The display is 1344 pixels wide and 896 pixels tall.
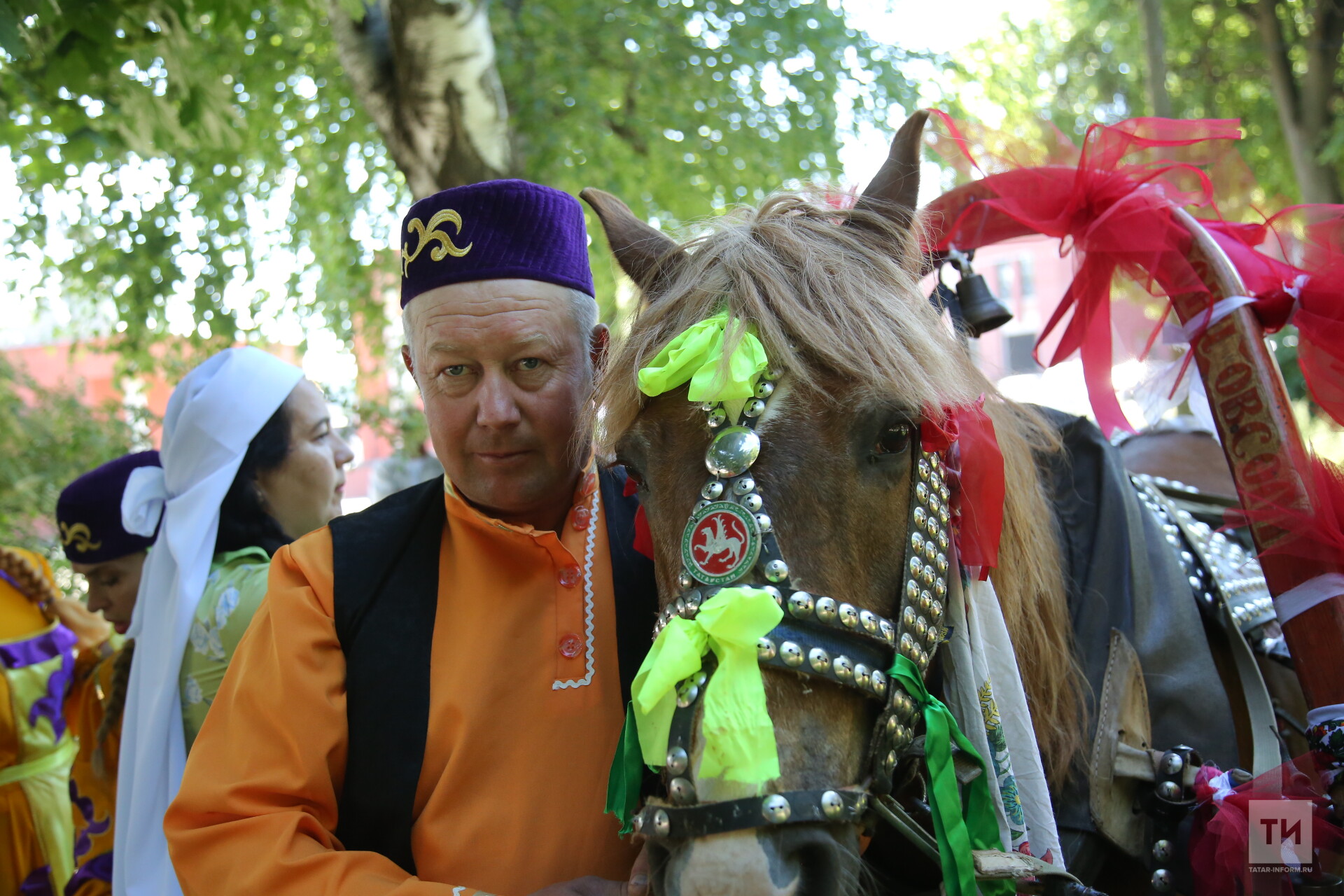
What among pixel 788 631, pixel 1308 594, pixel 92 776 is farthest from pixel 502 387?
pixel 92 776

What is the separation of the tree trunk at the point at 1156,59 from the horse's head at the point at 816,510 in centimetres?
627

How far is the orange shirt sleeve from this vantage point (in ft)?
5.50

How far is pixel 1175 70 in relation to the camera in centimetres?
1148

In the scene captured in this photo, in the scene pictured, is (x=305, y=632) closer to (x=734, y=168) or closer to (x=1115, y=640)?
(x=1115, y=640)

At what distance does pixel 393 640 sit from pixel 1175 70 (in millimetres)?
12697

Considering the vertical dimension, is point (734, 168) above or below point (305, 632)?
above

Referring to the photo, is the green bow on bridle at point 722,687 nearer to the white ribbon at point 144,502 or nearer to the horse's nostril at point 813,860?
the horse's nostril at point 813,860

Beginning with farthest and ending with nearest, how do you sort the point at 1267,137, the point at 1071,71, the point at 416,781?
the point at 1071,71 < the point at 1267,137 < the point at 416,781

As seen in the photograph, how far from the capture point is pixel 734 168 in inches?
320

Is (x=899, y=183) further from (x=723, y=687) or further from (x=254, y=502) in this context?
(x=254, y=502)

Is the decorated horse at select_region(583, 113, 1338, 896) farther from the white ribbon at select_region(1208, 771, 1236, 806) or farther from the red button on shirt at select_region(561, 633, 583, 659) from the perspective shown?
the red button on shirt at select_region(561, 633, 583, 659)

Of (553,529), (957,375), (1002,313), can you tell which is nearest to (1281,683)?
(1002,313)

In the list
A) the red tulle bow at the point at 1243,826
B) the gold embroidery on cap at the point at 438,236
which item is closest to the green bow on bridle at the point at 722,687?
the red tulle bow at the point at 1243,826

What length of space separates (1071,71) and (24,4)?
12525mm
